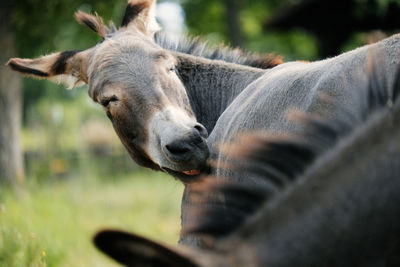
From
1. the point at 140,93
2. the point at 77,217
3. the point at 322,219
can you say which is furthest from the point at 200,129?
the point at 77,217

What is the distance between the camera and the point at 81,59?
3963mm

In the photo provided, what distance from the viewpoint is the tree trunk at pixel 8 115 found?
8.03 meters

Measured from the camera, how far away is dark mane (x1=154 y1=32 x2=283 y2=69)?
4.21m

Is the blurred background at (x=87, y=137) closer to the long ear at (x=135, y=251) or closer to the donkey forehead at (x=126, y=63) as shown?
the donkey forehead at (x=126, y=63)

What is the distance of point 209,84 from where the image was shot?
408 cm

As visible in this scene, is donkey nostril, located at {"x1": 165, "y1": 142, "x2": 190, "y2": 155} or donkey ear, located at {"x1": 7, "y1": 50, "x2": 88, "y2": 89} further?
donkey ear, located at {"x1": 7, "y1": 50, "x2": 88, "y2": 89}

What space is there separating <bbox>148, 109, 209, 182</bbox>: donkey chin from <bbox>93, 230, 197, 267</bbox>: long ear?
1.84 m

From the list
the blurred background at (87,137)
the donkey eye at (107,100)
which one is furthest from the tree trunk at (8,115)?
the donkey eye at (107,100)

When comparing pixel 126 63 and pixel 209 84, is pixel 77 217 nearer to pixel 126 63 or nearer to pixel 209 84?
pixel 209 84

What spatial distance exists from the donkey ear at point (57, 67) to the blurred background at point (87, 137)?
3.90ft

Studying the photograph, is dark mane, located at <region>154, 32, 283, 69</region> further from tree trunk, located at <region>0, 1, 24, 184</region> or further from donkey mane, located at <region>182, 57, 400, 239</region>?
tree trunk, located at <region>0, 1, 24, 184</region>

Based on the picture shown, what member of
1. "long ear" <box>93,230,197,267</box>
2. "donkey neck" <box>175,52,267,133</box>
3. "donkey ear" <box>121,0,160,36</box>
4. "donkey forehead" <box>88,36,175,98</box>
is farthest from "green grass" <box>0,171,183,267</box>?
"donkey ear" <box>121,0,160,36</box>

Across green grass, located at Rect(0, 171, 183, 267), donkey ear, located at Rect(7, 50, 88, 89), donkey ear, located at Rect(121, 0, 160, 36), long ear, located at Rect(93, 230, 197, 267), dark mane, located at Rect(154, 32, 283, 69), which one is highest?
long ear, located at Rect(93, 230, 197, 267)

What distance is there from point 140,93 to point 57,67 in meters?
1.13
